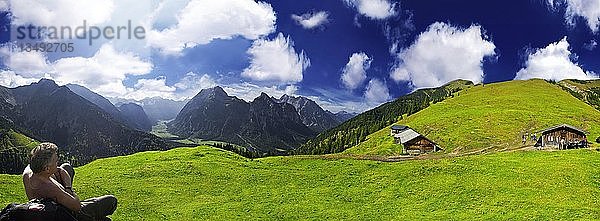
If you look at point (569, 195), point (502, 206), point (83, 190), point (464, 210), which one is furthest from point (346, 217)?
point (83, 190)

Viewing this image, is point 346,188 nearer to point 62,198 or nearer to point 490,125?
point 62,198

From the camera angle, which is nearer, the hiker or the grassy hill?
the hiker

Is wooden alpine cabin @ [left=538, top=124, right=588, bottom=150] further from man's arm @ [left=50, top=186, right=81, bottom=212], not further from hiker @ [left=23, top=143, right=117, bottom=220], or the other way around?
man's arm @ [left=50, top=186, right=81, bottom=212]

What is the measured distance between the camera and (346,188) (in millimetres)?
50562

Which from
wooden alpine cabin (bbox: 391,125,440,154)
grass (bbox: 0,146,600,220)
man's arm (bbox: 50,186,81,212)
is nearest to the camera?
man's arm (bbox: 50,186,81,212)

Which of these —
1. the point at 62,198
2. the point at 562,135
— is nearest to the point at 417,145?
the point at 562,135

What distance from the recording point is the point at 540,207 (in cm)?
3941

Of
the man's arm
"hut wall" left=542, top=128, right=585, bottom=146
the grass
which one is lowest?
the grass

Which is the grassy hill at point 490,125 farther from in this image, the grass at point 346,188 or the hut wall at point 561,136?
the grass at point 346,188

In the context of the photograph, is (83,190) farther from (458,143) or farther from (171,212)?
(458,143)

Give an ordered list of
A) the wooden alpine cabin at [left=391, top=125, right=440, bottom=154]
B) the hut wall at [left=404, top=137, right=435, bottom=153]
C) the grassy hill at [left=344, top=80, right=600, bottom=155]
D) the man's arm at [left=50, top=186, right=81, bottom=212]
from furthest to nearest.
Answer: the grassy hill at [left=344, top=80, right=600, bottom=155]
the hut wall at [left=404, top=137, right=435, bottom=153]
the wooden alpine cabin at [left=391, top=125, right=440, bottom=154]
the man's arm at [left=50, top=186, right=81, bottom=212]

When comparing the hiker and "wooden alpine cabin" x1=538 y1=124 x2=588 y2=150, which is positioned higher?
the hiker

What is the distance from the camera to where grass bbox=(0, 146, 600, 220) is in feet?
132

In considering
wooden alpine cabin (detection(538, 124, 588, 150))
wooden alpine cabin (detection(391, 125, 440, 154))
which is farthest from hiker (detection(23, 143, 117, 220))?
wooden alpine cabin (detection(391, 125, 440, 154))
